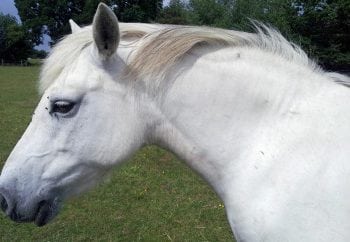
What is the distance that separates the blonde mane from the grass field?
1457 mm

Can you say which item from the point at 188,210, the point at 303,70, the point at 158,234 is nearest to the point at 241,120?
the point at 303,70

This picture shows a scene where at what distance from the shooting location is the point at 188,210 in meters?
5.32

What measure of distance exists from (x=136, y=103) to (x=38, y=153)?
0.55m

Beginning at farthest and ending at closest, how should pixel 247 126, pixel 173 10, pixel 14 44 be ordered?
pixel 173 10
pixel 14 44
pixel 247 126

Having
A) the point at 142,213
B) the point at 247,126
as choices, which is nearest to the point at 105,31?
the point at 247,126

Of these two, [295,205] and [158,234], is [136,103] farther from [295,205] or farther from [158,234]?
[158,234]

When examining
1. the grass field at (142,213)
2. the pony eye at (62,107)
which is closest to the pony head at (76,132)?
the pony eye at (62,107)

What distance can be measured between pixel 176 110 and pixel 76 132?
516mm

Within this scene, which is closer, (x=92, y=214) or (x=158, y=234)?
(x=158, y=234)

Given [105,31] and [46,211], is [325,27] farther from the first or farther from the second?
[46,211]

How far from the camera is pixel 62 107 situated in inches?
80.4

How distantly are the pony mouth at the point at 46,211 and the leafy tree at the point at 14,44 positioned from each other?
5597cm

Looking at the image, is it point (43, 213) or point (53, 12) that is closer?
point (43, 213)

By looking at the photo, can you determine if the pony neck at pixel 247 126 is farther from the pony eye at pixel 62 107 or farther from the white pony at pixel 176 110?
the pony eye at pixel 62 107
